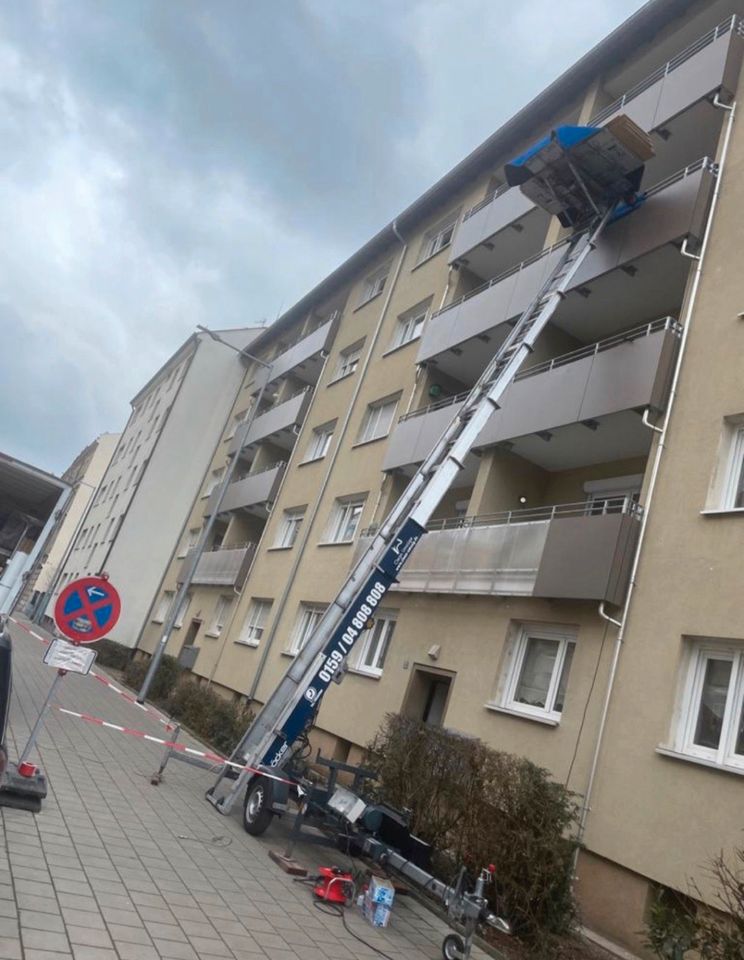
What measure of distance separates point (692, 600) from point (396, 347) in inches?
461

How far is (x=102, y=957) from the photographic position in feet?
13.4

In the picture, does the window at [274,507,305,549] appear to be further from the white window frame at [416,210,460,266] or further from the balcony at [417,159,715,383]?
the white window frame at [416,210,460,266]

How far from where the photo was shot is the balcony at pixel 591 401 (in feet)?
32.4

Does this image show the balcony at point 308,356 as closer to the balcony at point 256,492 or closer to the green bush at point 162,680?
the balcony at point 256,492

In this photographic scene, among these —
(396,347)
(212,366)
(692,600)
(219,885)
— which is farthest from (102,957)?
(212,366)

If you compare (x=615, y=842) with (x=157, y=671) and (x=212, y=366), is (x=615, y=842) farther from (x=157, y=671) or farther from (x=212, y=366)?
(x=212, y=366)

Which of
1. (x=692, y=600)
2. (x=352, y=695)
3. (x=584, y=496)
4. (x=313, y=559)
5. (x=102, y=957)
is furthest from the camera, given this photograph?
(x=313, y=559)

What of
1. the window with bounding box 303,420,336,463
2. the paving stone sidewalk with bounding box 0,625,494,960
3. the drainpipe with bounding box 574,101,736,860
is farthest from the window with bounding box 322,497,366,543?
the drainpipe with bounding box 574,101,736,860

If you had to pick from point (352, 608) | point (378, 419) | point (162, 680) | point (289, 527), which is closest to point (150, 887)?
point (352, 608)

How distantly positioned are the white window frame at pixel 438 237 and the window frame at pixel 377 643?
32.3ft

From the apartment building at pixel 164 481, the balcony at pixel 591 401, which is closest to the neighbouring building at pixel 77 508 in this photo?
the apartment building at pixel 164 481

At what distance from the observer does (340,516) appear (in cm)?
1798

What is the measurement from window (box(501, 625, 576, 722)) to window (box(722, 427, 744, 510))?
2.65m

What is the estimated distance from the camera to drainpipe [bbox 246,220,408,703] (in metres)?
17.5
